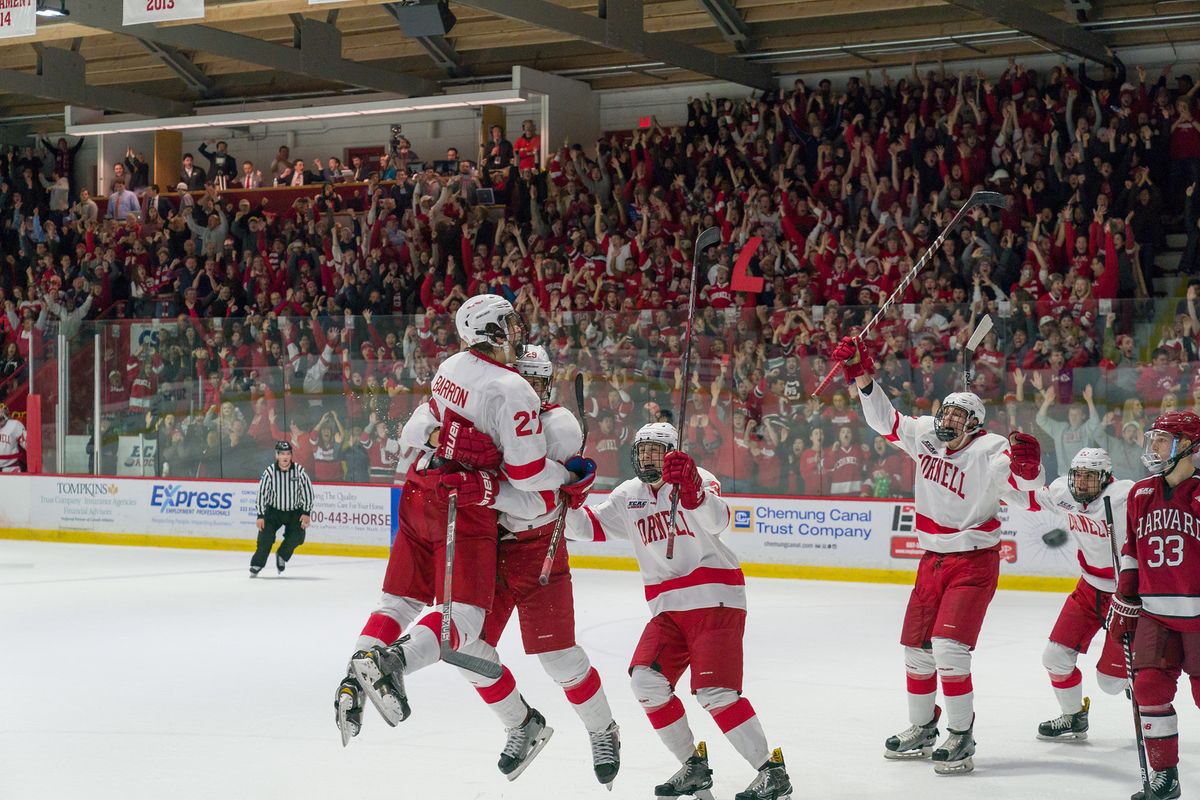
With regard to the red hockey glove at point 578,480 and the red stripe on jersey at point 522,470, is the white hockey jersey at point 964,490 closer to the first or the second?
the red hockey glove at point 578,480

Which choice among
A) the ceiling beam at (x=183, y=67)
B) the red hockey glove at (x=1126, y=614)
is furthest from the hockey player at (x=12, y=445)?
the red hockey glove at (x=1126, y=614)

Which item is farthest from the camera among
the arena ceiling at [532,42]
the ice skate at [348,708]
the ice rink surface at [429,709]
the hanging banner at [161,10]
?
the arena ceiling at [532,42]

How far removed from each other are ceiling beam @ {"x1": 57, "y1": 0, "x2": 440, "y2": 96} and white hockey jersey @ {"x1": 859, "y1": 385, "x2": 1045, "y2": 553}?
35.8 ft

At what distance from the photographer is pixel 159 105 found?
66.8 feet

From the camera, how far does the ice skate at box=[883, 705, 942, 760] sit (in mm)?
Result: 5582

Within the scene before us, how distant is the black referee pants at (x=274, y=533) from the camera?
38.9 ft

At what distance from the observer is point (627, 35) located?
1498cm

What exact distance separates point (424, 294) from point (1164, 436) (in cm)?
1167

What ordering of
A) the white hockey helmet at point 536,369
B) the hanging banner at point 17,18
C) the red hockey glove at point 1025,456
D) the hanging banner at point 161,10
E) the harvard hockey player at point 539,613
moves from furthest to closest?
the hanging banner at point 17,18, the hanging banner at point 161,10, the red hockey glove at point 1025,456, the white hockey helmet at point 536,369, the harvard hockey player at point 539,613

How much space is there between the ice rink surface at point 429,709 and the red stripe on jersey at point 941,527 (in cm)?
86

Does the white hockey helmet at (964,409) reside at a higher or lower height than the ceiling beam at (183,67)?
lower

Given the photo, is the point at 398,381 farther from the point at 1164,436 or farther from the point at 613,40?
the point at 1164,436

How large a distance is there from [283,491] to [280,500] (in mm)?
75

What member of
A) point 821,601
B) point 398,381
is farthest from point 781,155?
point 821,601
